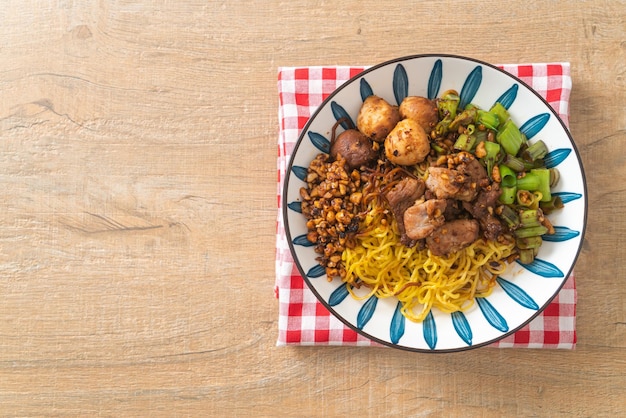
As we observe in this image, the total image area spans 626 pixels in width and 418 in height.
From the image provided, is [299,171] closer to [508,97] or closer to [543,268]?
[508,97]

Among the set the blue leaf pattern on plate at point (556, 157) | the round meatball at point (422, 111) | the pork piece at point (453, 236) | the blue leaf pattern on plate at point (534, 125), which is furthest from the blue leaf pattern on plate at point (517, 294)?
the round meatball at point (422, 111)

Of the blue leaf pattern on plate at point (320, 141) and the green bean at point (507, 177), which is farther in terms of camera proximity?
the blue leaf pattern on plate at point (320, 141)

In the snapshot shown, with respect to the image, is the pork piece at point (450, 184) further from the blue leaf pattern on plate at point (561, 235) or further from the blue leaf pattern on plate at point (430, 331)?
the blue leaf pattern on plate at point (430, 331)

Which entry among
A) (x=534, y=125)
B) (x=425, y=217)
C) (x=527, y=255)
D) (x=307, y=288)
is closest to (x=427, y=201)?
(x=425, y=217)

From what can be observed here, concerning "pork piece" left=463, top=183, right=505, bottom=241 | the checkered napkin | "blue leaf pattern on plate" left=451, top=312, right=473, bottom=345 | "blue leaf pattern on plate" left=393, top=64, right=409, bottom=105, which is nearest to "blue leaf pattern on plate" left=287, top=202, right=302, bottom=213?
the checkered napkin

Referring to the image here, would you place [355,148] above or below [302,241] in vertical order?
above

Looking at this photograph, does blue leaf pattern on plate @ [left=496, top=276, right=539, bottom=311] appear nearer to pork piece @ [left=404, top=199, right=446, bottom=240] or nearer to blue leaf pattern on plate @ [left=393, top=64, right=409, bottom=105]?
pork piece @ [left=404, top=199, right=446, bottom=240]
